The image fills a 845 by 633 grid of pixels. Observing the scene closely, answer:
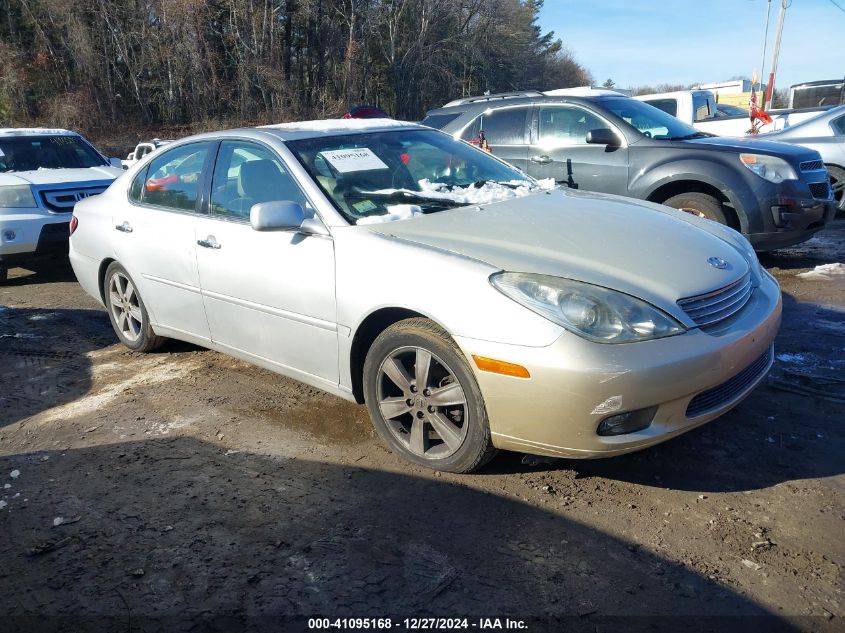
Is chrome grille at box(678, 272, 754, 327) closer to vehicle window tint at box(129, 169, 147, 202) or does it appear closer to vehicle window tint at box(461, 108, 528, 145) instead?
vehicle window tint at box(129, 169, 147, 202)

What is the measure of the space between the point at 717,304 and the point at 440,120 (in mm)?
6387

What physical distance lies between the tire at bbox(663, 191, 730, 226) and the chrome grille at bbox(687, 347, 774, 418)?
369cm

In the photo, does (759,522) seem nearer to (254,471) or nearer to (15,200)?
(254,471)

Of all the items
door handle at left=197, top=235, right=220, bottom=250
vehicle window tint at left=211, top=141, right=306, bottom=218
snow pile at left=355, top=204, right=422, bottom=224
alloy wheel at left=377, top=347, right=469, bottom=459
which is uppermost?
vehicle window tint at left=211, top=141, right=306, bottom=218

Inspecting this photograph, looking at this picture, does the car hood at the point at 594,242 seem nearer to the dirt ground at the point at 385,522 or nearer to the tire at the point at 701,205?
the dirt ground at the point at 385,522

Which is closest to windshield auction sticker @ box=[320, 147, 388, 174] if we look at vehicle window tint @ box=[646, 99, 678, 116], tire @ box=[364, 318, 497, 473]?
tire @ box=[364, 318, 497, 473]

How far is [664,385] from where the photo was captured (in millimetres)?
2795

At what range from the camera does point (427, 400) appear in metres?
3.23

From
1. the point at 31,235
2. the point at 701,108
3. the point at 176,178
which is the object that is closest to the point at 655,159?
the point at 176,178

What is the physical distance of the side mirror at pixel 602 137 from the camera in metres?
7.25

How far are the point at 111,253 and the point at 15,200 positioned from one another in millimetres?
3411

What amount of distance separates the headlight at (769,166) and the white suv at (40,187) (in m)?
6.98

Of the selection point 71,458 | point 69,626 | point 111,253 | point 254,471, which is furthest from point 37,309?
point 69,626

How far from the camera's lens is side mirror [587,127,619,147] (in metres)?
7.25
